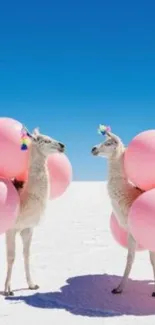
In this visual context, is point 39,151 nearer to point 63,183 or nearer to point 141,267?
point 63,183

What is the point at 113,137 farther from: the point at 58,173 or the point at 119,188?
the point at 58,173

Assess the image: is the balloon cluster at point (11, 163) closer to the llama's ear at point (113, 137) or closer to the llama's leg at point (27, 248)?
the llama's leg at point (27, 248)

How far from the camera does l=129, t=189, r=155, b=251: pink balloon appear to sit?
7.41 metres

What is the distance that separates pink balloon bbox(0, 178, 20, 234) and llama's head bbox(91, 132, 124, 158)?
160 centimetres

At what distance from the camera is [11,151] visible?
850cm

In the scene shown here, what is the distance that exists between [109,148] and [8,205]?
2.01 meters

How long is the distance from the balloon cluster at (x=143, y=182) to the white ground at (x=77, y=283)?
115 centimetres

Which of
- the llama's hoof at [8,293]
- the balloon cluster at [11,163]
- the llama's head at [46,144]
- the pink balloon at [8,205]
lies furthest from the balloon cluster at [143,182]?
the llama's hoof at [8,293]

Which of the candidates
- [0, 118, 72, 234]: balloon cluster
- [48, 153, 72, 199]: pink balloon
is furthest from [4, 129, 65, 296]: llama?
[48, 153, 72, 199]: pink balloon

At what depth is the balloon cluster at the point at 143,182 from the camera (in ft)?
24.5

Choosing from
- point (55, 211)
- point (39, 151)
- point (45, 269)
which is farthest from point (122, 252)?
point (55, 211)

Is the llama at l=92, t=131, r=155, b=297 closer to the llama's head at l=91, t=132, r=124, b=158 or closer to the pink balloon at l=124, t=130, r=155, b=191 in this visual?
the llama's head at l=91, t=132, r=124, b=158

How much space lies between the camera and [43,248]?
520 inches

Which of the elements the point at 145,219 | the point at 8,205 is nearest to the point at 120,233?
the point at 145,219
